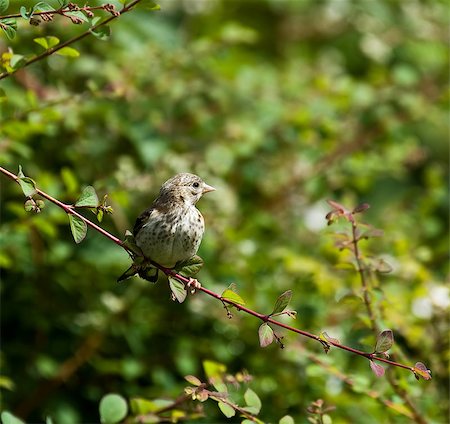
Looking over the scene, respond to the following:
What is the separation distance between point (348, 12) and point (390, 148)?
1.21 meters

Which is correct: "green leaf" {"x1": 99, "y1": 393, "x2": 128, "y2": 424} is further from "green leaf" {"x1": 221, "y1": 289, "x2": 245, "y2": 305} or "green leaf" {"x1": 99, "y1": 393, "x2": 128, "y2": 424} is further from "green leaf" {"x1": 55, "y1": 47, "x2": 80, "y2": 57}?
"green leaf" {"x1": 55, "y1": 47, "x2": 80, "y2": 57}

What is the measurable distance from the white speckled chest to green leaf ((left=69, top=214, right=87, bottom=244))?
40cm

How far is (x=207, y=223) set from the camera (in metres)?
3.18

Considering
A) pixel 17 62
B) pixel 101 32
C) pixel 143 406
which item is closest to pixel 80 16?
pixel 101 32

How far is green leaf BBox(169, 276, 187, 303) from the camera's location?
1754mm

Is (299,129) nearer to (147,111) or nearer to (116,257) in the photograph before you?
(147,111)

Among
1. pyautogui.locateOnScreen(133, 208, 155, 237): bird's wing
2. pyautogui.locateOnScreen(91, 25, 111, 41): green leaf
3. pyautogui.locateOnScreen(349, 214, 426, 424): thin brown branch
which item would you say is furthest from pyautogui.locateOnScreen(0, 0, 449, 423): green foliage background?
pyautogui.locateOnScreen(91, 25, 111, 41): green leaf

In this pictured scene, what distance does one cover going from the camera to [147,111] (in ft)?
10.9

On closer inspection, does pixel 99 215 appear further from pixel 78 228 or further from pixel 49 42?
pixel 49 42

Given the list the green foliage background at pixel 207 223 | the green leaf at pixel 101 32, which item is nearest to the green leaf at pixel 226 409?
the green foliage background at pixel 207 223

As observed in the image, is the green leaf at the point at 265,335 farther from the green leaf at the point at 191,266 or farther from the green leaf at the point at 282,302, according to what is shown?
the green leaf at the point at 191,266

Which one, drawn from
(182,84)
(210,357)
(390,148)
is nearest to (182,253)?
(210,357)

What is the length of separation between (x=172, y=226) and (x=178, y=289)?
1.41ft

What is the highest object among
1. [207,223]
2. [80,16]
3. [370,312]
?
[80,16]
